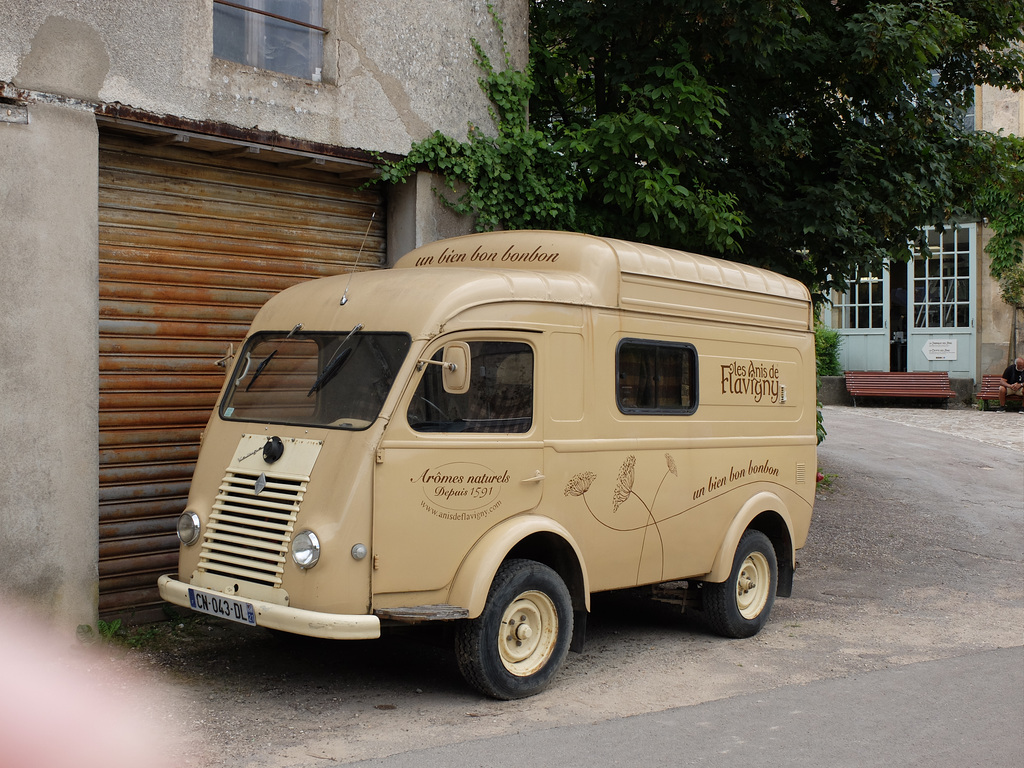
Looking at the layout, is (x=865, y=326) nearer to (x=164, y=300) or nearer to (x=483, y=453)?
(x=164, y=300)

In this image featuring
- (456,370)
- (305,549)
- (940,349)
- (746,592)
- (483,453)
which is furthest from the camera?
(940,349)

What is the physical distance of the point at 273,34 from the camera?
8133mm

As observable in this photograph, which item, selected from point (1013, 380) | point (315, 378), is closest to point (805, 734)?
point (315, 378)

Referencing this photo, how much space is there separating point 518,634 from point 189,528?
2030 mm

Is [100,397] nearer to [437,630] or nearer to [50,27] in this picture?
[50,27]

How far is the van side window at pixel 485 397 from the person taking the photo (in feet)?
19.1

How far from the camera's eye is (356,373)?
19.5 feet

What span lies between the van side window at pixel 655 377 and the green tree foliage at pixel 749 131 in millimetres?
2552

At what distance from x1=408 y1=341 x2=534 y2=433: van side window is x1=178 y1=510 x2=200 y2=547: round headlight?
1.47 metres

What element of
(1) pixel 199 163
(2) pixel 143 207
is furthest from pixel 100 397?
(1) pixel 199 163

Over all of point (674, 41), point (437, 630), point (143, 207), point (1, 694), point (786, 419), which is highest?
point (674, 41)

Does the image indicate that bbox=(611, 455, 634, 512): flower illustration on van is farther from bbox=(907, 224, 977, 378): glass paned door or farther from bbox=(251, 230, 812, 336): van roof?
bbox=(907, 224, 977, 378): glass paned door

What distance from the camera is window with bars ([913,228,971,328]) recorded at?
84.9 ft

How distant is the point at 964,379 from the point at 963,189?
593 inches
